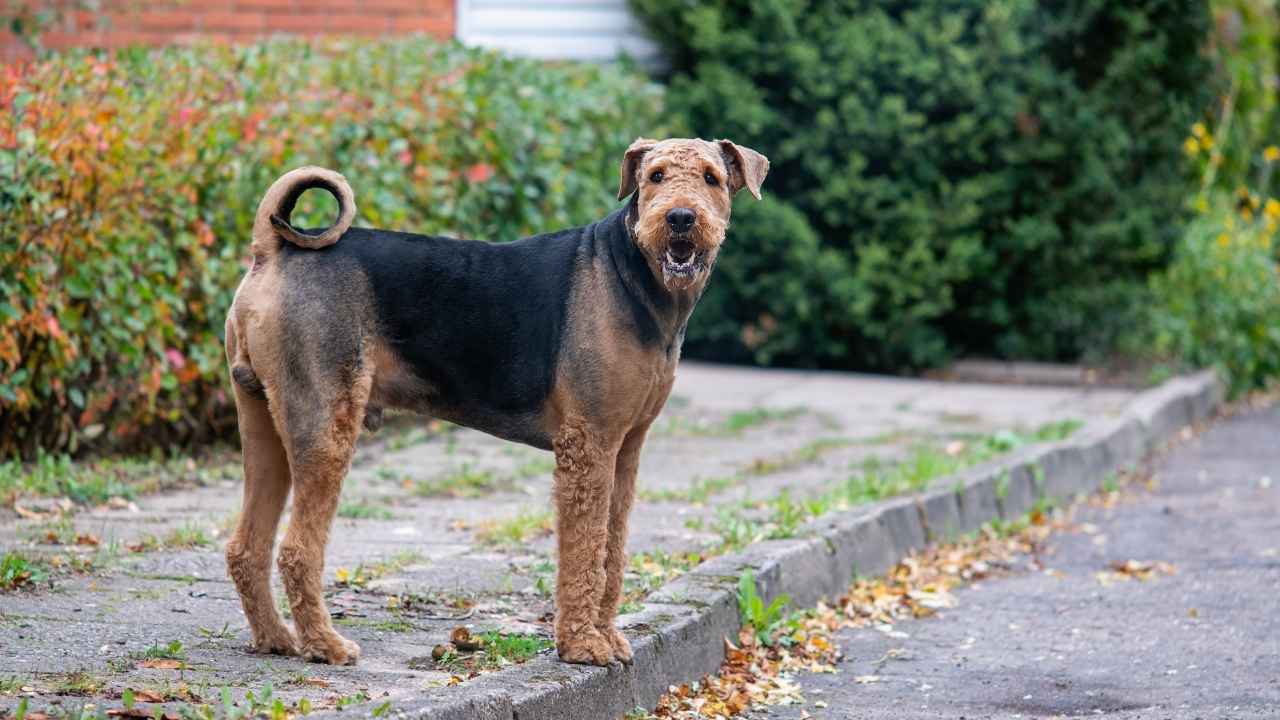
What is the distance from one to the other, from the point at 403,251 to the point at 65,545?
2020 mm

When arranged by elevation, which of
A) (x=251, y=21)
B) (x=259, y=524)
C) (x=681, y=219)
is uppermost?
(x=251, y=21)

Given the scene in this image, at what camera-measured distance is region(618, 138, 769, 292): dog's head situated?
4352mm

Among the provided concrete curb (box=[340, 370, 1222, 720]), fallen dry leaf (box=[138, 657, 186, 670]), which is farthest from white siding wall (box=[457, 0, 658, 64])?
fallen dry leaf (box=[138, 657, 186, 670])

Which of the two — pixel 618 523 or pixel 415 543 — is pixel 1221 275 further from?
pixel 618 523

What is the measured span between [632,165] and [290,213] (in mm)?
1002

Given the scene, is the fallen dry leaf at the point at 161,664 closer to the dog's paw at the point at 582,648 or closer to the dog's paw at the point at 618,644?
the dog's paw at the point at 582,648

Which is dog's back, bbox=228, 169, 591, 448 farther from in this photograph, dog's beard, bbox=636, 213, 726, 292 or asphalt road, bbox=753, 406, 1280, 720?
asphalt road, bbox=753, 406, 1280, 720

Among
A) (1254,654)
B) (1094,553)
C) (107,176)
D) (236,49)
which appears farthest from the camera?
(236,49)

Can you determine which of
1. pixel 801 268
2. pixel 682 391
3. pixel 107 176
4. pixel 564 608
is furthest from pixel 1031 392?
pixel 564 608

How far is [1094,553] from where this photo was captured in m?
7.83

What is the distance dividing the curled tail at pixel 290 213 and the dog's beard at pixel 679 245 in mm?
845

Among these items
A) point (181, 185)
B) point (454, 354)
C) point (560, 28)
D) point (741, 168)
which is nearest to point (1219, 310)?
point (560, 28)

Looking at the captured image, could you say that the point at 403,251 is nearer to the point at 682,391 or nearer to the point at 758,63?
the point at 682,391

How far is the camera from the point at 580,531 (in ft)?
15.0
